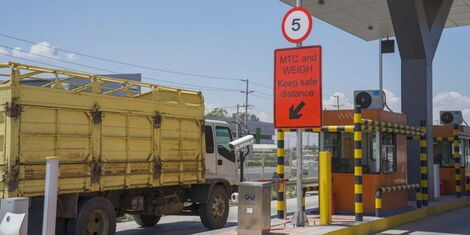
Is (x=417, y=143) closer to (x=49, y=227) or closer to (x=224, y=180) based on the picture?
(x=224, y=180)

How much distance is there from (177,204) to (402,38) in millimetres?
8225

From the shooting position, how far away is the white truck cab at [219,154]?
11.6 m

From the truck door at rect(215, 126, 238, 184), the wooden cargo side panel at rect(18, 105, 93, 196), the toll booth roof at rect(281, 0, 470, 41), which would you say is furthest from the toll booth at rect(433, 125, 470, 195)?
the wooden cargo side panel at rect(18, 105, 93, 196)

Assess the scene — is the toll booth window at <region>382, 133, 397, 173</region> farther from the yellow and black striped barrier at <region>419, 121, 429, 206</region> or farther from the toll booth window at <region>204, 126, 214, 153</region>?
the toll booth window at <region>204, 126, 214, 153</region>

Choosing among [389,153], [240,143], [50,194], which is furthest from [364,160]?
[50,194]

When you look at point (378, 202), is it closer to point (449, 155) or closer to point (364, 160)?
point (364, 160)

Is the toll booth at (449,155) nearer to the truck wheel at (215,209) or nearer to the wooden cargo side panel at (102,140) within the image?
the truck wheel at (215,209)

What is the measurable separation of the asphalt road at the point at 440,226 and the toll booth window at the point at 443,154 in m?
4.77

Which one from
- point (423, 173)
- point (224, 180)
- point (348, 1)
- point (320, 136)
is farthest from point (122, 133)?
point (348, 1)

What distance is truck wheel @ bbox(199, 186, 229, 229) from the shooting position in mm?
11305

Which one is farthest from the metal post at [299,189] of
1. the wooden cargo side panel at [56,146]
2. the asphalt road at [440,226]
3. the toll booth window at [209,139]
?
the wooden cargo side panel at [56,146]

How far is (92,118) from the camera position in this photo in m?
8.70

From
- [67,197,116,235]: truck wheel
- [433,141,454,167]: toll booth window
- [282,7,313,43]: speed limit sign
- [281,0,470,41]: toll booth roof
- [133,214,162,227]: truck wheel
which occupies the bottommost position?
[133,214,162,227]: truck wheel

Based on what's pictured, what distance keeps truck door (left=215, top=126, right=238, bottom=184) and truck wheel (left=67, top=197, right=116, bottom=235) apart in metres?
3.37
